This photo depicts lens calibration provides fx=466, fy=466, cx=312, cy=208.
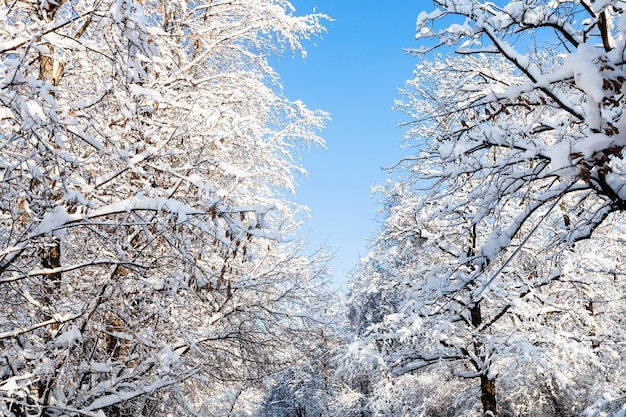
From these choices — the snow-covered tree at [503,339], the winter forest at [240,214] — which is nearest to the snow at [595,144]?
the winter forest at [240,214]

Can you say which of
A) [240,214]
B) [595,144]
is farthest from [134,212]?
[595,144]

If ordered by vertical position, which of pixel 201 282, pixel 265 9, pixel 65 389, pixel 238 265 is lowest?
pixel 65 389

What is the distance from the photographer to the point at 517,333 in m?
7.35

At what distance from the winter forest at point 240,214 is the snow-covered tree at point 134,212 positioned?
0.03 m

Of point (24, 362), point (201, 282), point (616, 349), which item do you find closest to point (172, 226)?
point (201, 282)

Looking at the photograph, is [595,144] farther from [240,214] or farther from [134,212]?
[134,212]

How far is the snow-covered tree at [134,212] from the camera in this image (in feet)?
9.36

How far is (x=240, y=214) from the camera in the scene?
2916 mm

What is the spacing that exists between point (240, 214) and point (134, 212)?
729 millimetres

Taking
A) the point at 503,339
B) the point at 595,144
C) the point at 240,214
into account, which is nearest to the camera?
the point at 595,144

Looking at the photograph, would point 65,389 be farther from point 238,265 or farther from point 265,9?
point 265,9

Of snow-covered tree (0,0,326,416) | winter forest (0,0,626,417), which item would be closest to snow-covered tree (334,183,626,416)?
winter forest (0,0,626,417)

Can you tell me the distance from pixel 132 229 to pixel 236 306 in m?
1.45

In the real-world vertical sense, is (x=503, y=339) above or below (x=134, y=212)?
below
